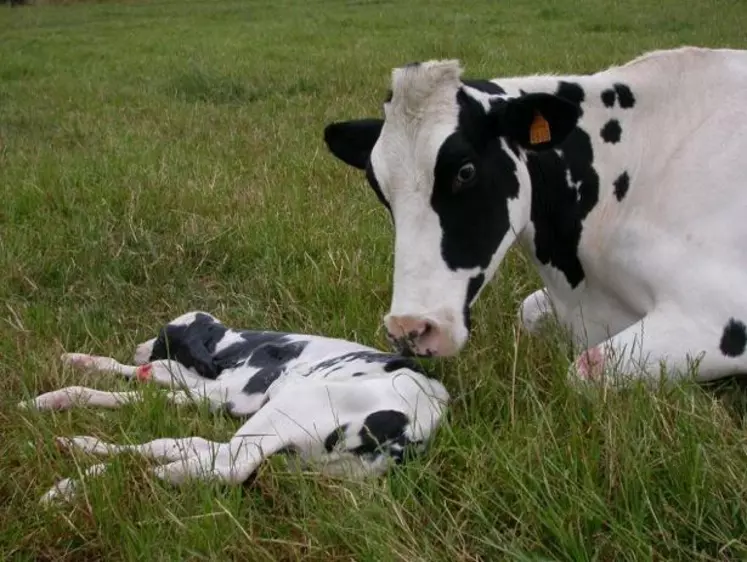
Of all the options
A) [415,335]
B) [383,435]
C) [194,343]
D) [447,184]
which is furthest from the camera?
[194,343]

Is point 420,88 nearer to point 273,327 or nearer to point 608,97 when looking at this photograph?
point 608,97

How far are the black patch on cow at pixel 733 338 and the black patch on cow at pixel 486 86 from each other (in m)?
1.15

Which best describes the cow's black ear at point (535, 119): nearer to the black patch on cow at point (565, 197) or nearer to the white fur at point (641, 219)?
the white fur at point (641, 219)

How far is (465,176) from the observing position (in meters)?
3.47

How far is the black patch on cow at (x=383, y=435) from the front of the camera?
10.1ft

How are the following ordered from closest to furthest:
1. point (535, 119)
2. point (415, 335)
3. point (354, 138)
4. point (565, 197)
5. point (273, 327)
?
point (415, 335), point (535, 119), point (565, 197), point (354, 138), point (273, 327)

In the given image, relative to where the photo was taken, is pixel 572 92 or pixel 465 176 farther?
pixel 572 92

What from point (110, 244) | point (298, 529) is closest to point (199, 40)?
point (110, 244)

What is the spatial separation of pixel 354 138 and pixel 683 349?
149cm

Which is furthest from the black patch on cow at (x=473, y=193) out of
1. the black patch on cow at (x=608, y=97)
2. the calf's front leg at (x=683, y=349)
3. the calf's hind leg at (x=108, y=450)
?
the calf's hind leg at (x=108, y=450)

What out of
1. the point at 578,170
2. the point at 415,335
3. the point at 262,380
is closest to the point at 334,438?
the point at 415,335

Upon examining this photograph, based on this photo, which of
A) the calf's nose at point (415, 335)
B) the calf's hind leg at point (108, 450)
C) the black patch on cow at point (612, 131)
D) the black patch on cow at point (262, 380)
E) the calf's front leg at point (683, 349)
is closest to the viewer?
the calf's hind leg at point (108, 450)

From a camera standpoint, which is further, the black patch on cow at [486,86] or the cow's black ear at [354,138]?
the cow's black ear at [354,138]

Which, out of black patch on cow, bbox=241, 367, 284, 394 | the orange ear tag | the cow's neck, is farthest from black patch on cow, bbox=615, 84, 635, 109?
black patch on cow, bbox=241, 367, 284, 394
